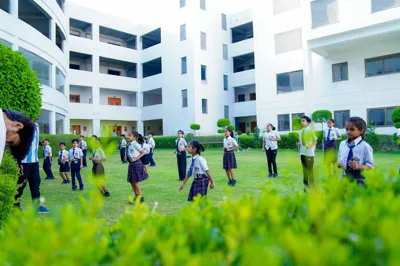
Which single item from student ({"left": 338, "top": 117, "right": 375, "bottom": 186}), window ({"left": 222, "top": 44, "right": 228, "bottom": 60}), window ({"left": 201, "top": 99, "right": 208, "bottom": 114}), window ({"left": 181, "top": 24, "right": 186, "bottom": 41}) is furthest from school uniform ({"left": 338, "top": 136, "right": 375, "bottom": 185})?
window ({"left": 222, "top": 44, "right": 228, "bottom": 60})

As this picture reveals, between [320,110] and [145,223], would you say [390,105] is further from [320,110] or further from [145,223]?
[145,223]

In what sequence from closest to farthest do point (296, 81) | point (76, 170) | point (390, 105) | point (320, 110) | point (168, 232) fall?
1. point (168, 232)
2. point (76, 170)
3. point (390, 105)
4. point (320, 110)
5. point (296, 81)

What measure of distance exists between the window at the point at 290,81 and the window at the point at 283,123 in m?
1.81

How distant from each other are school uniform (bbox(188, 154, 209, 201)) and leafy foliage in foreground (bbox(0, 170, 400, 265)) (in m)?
4.22

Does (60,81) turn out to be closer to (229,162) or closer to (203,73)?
(203,73)

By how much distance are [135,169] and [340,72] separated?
1705 cm

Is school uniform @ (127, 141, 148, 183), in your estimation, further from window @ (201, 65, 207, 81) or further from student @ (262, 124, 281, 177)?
window @ (201, 65, 207, 81)

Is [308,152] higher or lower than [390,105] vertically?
lower

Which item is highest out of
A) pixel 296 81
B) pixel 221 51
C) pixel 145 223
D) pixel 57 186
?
pixel 221 51

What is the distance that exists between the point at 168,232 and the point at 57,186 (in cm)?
907

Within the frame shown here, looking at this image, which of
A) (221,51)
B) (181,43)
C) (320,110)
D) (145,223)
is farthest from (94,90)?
(145,223)

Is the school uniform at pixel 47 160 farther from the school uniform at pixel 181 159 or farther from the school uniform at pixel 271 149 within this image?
the school uniform at pixel 271 149

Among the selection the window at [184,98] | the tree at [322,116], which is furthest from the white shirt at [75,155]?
the window at [184,98]

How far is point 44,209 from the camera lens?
20.5 ft
